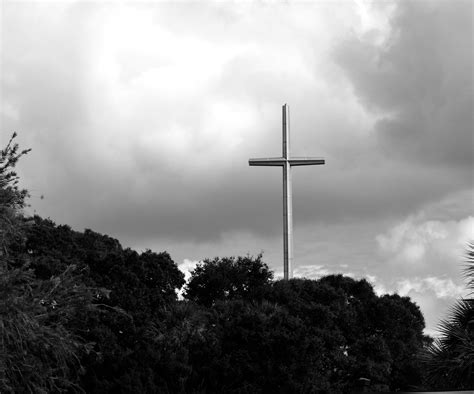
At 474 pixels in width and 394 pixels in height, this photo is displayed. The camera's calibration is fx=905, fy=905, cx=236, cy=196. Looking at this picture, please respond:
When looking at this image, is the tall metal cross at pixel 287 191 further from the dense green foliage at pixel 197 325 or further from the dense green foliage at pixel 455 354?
the dense green foliage at pixel 455 354

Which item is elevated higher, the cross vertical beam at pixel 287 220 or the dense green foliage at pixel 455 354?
the cross vertical beam at pixel 287 220

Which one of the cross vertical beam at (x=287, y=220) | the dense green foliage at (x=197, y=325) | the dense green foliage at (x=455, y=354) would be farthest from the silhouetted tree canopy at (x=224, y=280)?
the dense green foliage at (x=455, y=354)

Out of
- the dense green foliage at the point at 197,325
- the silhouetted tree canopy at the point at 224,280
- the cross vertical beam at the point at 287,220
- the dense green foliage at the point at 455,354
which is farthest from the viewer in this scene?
the cross vertical beam at the point at 287,220

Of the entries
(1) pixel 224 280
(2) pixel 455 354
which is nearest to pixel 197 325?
(1) pixel 224 280

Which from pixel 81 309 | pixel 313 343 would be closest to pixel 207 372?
pixel 313 343

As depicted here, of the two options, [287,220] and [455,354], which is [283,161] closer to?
[287,220]

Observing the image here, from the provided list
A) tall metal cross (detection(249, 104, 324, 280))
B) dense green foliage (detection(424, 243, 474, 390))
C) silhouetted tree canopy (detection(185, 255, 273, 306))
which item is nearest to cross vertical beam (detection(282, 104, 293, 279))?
tall metal cross (detection(249, 104, 324, 280))

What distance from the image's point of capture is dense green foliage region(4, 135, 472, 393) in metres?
41.1

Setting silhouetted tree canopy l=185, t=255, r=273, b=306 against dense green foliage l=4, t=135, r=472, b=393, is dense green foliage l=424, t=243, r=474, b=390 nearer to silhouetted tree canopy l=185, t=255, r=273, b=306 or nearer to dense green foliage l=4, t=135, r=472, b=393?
dense green foliage l=4, t=135, r=472, b=393

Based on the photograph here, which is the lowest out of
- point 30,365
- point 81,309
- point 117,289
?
point 30,365

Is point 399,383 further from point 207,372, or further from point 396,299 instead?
point 207,372

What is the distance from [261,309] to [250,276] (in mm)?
14342

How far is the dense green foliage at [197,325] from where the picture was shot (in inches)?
1618

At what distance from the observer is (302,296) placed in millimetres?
66562
